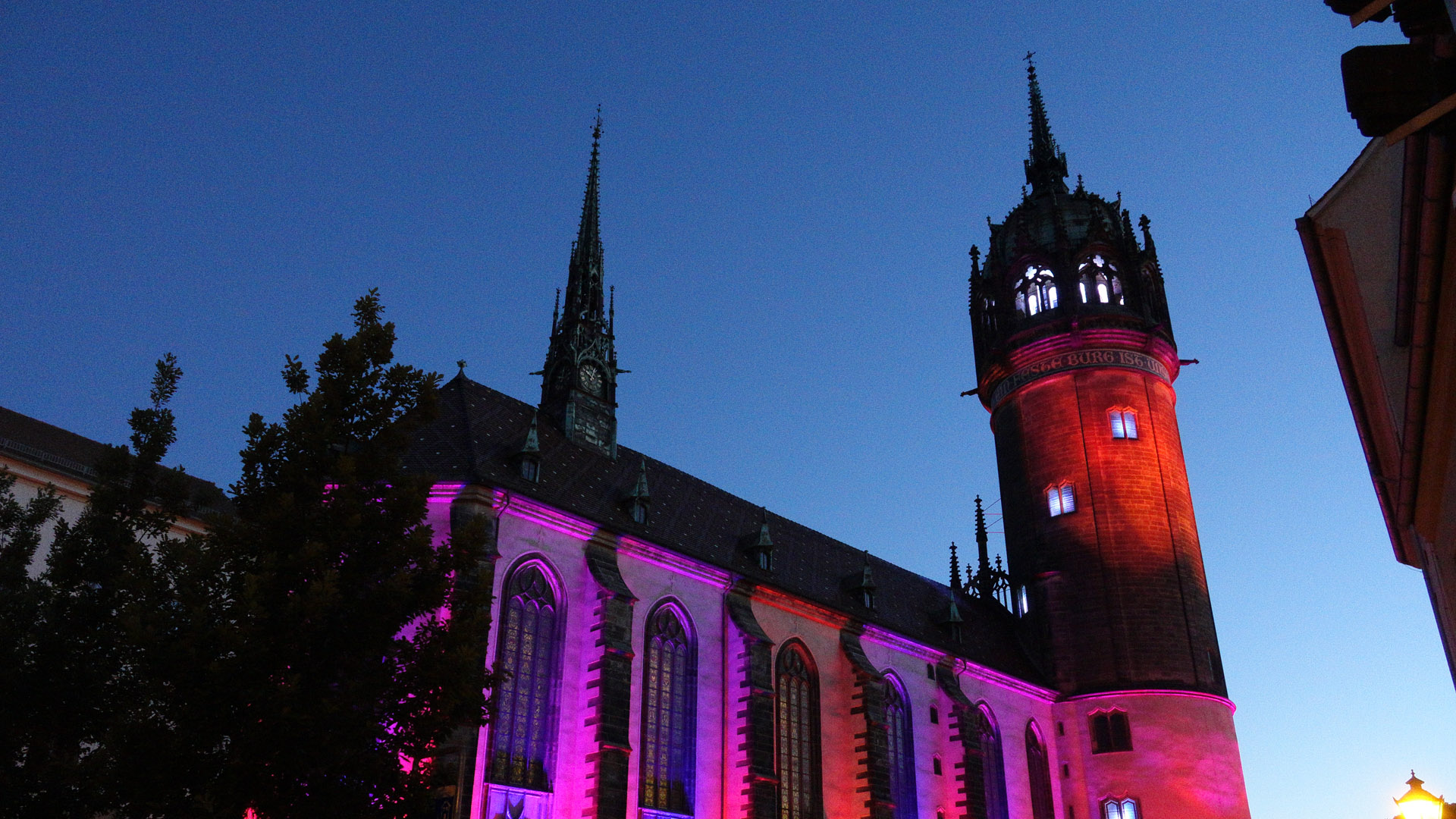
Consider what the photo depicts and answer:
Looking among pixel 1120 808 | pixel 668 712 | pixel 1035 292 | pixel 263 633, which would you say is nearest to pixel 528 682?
pixel 668 712

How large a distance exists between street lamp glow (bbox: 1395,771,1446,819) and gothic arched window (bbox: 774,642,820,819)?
77.5 feet

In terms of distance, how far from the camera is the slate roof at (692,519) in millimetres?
30391

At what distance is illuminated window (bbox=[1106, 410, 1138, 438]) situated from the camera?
4597 centimetres

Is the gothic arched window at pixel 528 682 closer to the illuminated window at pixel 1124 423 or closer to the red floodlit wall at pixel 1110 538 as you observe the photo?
the red floodlit wall at pixel 1110 538

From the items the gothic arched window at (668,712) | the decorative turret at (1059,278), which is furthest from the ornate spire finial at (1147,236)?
the gothic arched window at (668,712)

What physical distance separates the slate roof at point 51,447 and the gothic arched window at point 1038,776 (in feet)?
98.1

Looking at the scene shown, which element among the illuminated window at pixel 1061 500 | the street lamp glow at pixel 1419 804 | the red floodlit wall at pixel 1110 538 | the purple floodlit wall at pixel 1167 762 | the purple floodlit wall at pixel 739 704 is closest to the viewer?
the street lamp glow at pixel 1419 804

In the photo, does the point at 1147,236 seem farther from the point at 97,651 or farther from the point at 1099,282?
the point at 97,651

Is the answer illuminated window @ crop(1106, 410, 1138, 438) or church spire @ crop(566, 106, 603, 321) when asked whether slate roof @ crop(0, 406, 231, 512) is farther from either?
illuminated window @ crop(1106, 410, 1138, 438)

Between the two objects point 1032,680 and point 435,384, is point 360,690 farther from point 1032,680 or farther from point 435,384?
point 1032,680

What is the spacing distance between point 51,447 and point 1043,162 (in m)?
43.9

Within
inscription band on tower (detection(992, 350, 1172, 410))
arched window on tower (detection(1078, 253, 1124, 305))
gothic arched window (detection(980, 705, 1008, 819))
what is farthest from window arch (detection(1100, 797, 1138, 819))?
arched window on tower (detection(1078, 253, 1124, 305))

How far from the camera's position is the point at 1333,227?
1625cm

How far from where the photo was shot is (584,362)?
38.5 meters
